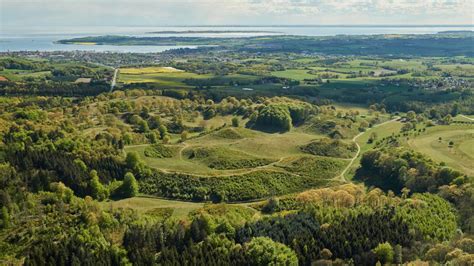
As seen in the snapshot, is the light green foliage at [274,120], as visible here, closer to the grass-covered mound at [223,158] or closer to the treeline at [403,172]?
the grass-covered mound at [223,158]

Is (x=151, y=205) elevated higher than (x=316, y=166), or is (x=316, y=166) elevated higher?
(x=316, y=166)

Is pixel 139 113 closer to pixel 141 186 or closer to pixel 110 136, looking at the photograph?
pixel 110 136

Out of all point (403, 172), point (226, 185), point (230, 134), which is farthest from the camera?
point (230, 134)

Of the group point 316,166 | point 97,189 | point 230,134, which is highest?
point 230,134

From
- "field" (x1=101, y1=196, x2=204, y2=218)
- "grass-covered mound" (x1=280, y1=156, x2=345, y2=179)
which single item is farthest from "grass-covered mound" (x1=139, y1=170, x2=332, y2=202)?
"grass-covered mound" (x1=280, y1=156, x2=345, y2=179)

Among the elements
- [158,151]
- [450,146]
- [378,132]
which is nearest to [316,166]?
[450,146]

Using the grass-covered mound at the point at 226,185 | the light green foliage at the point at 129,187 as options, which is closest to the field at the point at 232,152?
the grass-covered mound at the point at 226,185

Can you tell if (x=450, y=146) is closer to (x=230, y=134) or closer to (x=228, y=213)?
(x=230, y=134)

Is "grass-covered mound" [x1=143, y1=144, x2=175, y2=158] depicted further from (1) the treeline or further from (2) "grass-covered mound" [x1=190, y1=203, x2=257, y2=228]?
(1) the treeline
